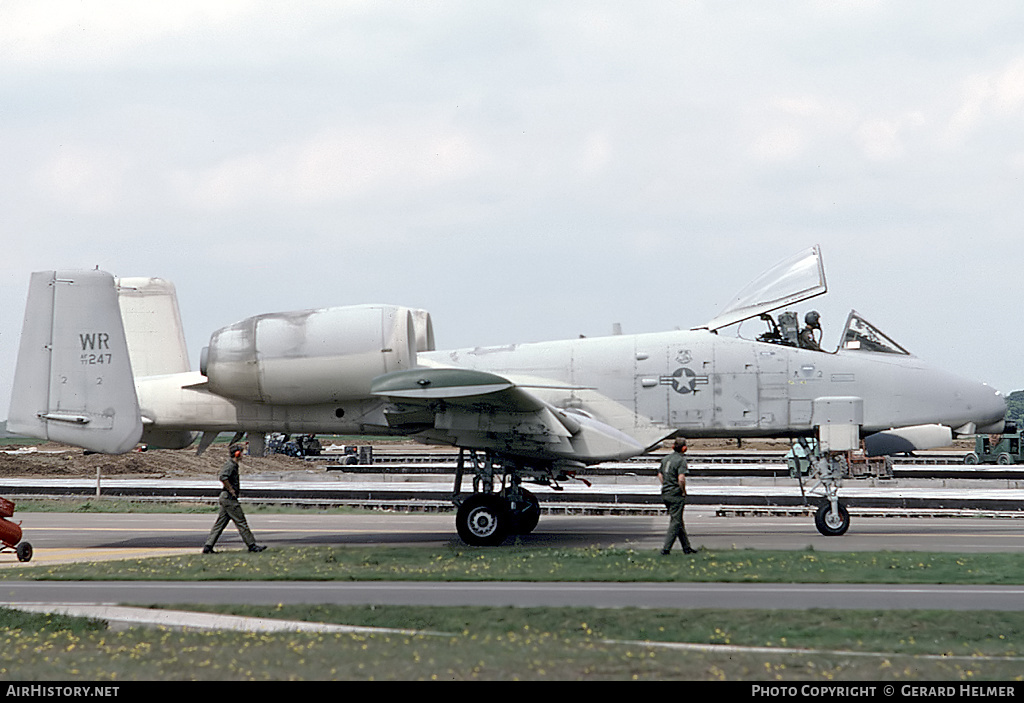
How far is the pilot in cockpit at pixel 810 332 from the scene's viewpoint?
703 inches

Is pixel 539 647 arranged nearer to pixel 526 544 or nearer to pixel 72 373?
pixel 526 544

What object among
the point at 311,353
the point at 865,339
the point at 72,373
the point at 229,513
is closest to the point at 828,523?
the point at 865,339

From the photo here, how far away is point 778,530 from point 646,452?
3.70 metres

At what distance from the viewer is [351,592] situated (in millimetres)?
11344

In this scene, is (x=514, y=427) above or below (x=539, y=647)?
above

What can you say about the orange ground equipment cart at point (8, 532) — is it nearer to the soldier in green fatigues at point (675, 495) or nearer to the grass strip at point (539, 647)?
the grass strip at point (539, 647)

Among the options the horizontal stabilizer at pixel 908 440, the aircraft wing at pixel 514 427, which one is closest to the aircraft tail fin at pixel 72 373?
the aircraft wing at pixel 514 427

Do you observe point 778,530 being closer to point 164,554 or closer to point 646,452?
point 646,452

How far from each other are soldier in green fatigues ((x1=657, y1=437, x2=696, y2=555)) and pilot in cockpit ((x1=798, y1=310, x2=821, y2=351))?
4.60m

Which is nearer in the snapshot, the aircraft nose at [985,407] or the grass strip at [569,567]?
the grass strip at [569,567]

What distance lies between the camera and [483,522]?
53.4ft

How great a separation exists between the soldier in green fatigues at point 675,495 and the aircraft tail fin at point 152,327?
33.4 ft

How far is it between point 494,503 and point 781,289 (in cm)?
629
